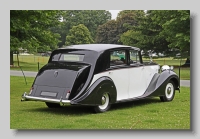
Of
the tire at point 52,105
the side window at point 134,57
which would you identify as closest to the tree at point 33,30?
the tire at point 52,105

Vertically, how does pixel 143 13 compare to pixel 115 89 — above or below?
above

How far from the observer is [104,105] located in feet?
39.7

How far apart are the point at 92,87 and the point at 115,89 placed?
0.77 metres

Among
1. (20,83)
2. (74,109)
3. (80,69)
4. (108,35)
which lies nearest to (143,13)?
(108,35)

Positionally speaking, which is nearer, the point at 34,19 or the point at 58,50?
the point at 58,50

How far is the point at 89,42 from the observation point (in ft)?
40.8

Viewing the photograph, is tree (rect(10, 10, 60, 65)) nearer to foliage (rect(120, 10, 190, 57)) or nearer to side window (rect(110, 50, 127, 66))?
side window (rect(110, 50, 127, 66))

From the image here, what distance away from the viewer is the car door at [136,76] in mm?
12742

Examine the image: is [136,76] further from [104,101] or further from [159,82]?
[104,101]

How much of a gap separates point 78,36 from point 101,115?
1920mm

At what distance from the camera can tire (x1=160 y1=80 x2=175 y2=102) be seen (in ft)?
45.2

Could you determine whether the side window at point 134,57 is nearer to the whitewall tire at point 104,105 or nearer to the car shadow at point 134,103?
the car shadow at point 134,103

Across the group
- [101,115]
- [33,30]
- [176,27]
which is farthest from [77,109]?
[176,27]

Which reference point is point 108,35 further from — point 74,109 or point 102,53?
point 74,109
